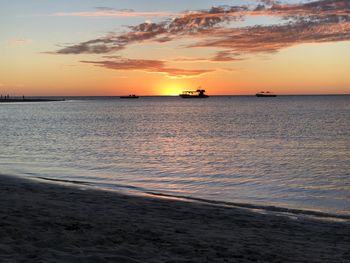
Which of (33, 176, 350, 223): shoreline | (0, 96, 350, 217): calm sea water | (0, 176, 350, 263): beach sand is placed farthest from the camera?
(0, 96, 350, 217): calm sea water

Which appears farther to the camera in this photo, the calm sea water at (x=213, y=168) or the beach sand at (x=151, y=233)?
the calm sea water at (x=213, y=168)

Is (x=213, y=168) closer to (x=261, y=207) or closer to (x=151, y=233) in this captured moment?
(x=261, y=207)

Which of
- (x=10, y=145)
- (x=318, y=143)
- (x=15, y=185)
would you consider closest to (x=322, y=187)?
(x=15, y=185)

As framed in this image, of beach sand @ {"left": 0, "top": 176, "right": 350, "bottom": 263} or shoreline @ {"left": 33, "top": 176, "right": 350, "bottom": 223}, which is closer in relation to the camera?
beach sand @ {"left": 0, "top": 176, "right": 350, "bottom": 263}

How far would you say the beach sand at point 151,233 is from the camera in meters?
8.26

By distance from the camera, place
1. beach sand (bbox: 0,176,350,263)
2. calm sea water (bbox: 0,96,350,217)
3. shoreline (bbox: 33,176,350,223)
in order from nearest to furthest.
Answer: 1. beach sand (bbox: 0,176,350,263)
2. shoreline (bbox: 33,176,350,223)
3. calm sea water (bbox: 0,96,350,217)

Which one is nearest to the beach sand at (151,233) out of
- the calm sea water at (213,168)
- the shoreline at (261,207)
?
the shoreline at (261,207)

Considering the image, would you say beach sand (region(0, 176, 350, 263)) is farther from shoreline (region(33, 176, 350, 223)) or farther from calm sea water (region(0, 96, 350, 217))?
calm sea water (region(0, 96, 350, 217))

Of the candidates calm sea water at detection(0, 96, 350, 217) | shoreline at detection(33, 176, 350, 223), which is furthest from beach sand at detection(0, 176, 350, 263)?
calm sea water at detection(0, 96, 350, 217)

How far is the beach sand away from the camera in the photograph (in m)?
8.26

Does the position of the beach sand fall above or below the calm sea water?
above

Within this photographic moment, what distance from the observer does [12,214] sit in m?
10.9

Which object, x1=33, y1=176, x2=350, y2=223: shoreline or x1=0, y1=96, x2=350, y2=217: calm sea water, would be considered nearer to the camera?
x1=33, y1=176, x2=350, y2=223: shoreline

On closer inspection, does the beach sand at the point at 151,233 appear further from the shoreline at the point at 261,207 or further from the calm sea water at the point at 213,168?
the calm sea water at the point at 213,168
